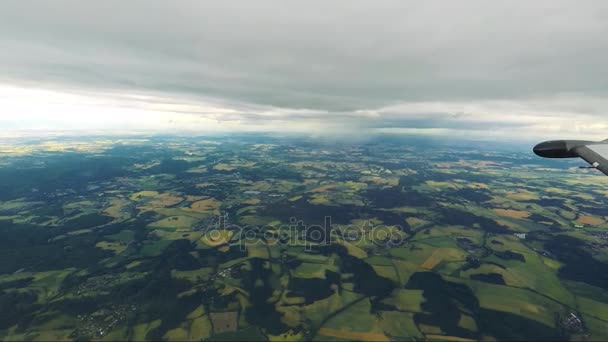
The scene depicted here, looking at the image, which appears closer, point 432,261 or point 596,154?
point 596,154

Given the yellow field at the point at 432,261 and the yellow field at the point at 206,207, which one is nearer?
the yellow field at the point at 432,261

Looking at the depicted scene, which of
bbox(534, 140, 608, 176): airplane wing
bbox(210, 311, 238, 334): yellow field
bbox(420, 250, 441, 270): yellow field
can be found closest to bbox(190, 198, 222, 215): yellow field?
bbox(210, 311, 238, 334): yellow field

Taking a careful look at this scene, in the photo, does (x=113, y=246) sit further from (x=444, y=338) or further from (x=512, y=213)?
(x=512, y=213)

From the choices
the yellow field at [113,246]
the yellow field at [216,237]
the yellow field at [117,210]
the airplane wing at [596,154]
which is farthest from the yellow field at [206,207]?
the airplane wing at [596,154]

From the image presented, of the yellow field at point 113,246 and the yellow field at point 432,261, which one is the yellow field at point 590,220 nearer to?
the yellow field at point 432,261

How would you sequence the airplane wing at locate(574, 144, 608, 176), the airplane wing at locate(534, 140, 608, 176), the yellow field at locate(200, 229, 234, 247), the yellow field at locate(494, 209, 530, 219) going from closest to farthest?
the airplane wing at locate(574, 144, 608, 176), the airplane wing at locate(534, 140, 608, 176), the yellow field at locate(200, 229, 234, 247), the yellow field at locate(494, 209, 530, 219)

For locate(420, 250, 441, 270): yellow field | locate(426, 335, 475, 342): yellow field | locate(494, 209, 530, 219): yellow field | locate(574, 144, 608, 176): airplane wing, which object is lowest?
locate(426, 335, 475, 342): yellow field

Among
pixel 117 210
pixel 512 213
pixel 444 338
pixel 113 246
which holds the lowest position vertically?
pixel 113 246

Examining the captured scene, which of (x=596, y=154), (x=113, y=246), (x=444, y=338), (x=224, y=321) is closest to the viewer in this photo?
(x=596, y=154)

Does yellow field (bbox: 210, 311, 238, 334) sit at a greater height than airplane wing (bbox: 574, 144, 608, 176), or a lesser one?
lesser

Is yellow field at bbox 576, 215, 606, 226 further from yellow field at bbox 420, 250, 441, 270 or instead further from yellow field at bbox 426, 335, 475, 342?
yellow field at bbox 426, 335, 475, 342

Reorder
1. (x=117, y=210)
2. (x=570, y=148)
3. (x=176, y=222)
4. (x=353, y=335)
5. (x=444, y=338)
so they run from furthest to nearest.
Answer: (x=117, y=210), (x=176, y=222), (x=353, y=335), (x=444, y=338), (x=570, y=148)

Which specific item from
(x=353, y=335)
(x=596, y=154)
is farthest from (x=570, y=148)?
(x=353, y=335)

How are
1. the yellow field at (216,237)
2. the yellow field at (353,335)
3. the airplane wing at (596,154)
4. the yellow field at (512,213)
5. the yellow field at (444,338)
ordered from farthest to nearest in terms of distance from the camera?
the yellow field at (512,213), the yellow field at (216,237), the yellow field at (353,335), the yellow field at (444,338), the airplane wing at (596,154)
